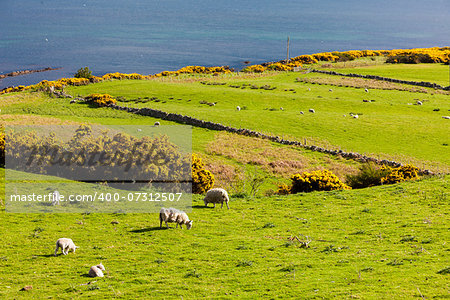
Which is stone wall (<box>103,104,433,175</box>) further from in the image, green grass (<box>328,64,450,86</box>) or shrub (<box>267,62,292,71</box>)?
shrub (<box>267,62,292,71</box>)

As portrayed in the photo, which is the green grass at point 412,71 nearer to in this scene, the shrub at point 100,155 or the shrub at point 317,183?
the shrub at point 317,183

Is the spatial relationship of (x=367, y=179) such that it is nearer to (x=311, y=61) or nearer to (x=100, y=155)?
(x=100, y=155)

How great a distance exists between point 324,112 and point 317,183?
34042mm

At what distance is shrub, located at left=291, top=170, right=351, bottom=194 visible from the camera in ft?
114

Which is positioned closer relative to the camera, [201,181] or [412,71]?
[201,181]

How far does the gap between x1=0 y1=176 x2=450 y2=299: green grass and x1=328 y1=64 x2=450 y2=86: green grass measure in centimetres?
7898

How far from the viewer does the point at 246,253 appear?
18.6 meters

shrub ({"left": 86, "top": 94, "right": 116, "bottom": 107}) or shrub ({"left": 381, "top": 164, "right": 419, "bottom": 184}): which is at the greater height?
shrub ({"left": 86, "top": 94, "right": 116, "bottom": 107})

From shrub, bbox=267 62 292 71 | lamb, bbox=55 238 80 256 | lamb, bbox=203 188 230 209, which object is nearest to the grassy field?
lamb, bbox=55 238 80 256

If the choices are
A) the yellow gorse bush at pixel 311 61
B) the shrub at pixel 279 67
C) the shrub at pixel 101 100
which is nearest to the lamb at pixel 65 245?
the shrub at pixel 101 100

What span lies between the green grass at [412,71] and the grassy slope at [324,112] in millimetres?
18456

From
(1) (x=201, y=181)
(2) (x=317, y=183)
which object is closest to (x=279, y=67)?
(2) (x=317, y=183)

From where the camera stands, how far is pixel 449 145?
51.0 metres

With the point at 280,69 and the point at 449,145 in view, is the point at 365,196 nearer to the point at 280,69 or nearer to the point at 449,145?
the point at 449,145
